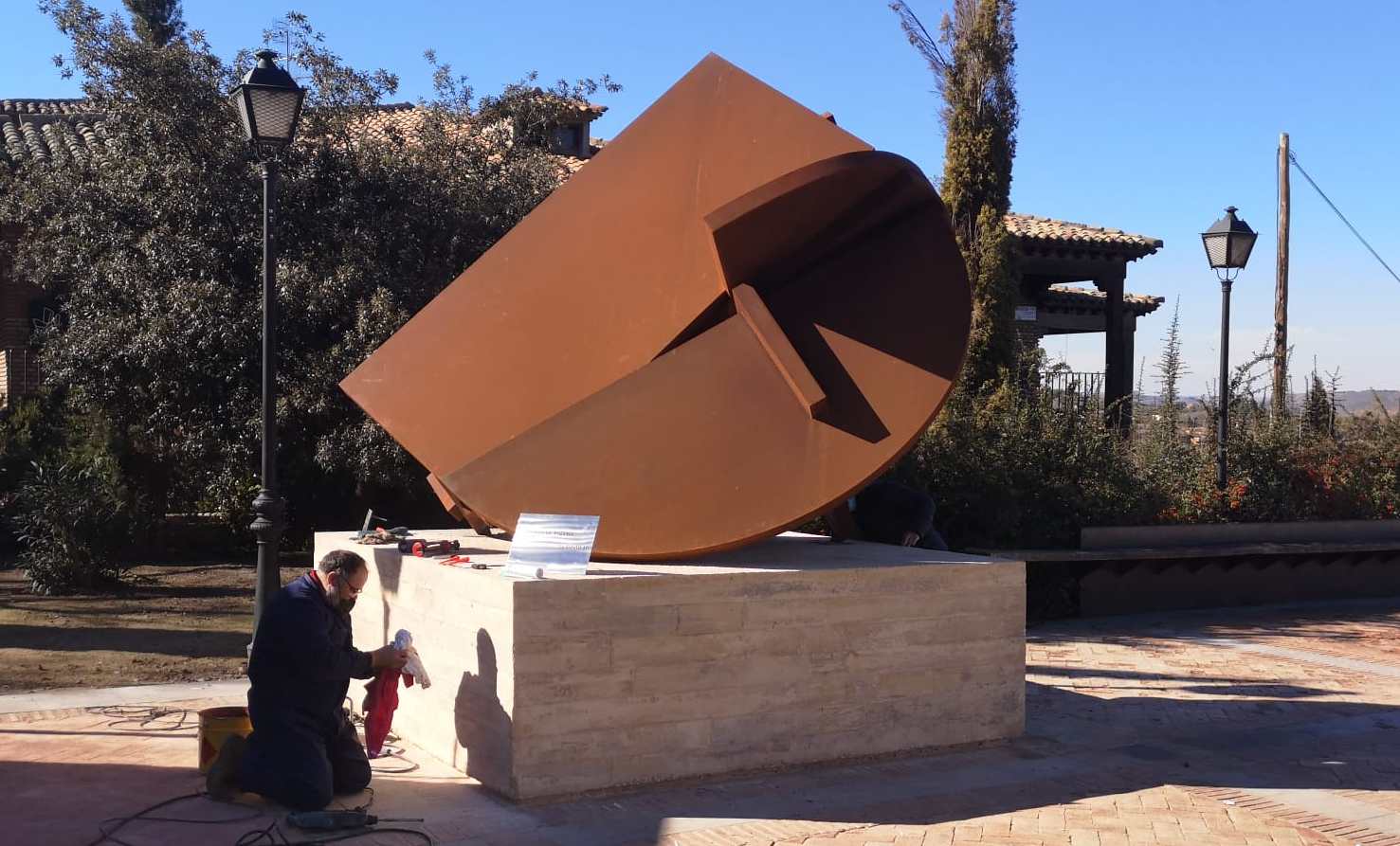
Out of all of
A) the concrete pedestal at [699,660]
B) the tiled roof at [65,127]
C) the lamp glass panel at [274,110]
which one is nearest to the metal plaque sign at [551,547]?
the concrete pedestal at [699,660]

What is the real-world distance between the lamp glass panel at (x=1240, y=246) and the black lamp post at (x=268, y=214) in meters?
10.3

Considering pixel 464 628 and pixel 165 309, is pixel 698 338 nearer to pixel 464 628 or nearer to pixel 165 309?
pixel 464 628

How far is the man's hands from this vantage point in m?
5.88

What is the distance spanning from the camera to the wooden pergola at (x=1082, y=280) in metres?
21.3

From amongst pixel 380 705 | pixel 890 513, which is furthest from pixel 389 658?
pixel 890 513

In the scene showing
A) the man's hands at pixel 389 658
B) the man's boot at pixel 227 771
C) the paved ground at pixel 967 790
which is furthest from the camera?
the man's hands at pixel 389 658

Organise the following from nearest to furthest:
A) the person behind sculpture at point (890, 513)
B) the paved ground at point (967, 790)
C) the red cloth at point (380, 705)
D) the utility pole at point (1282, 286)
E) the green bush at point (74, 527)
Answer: the paved ground at point (967, 790) → the red cloth at point (380, 705) → the person behind sculpture at point (890, 513) → the green bush at point (74, 527) → the utility pole at point (1282, 286)

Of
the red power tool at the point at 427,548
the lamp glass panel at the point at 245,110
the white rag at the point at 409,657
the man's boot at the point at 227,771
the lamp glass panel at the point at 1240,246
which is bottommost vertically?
the man's boot at the point at 227,771

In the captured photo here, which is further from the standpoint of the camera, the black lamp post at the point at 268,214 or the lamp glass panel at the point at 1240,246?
the lamp glass panel at the point at 1240,246

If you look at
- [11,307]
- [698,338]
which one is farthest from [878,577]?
[11,307]

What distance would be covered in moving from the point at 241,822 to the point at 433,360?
2998mm

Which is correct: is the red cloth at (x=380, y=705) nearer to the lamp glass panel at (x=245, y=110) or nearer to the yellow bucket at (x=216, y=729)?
the yellow bucket at (x=216, y=729)

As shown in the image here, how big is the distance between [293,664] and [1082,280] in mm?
19747

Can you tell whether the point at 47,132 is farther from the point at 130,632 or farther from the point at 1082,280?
the point at 1082,280
